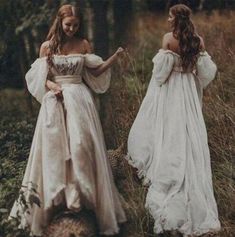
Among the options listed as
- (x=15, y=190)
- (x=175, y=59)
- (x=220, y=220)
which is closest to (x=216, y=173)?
(x=220, y=220)

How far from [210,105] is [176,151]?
1747 millimetres

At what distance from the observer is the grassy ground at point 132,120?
24.2ft

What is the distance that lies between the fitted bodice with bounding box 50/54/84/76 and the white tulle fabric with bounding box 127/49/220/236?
0.83 metres

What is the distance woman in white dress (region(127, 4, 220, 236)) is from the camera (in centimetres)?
708

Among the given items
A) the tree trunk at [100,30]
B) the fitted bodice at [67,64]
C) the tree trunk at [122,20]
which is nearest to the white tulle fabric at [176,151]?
the fitted bodice at [67,64]

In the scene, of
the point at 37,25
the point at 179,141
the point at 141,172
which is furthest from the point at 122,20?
the point at 179,141

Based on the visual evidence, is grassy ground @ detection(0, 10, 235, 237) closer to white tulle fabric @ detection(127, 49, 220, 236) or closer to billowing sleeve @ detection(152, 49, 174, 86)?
white tulle fabric @ detection(127, 49, 220, 236)

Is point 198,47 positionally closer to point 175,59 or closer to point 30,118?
point 175,59

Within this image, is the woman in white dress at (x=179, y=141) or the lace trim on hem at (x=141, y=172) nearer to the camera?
the woman in white dress at (x=179, y=141)

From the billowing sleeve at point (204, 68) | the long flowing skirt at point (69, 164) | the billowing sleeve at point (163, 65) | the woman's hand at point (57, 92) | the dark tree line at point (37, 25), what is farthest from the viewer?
the dark tree line at point (37, 25)

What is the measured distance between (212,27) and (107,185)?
4914 millimetres

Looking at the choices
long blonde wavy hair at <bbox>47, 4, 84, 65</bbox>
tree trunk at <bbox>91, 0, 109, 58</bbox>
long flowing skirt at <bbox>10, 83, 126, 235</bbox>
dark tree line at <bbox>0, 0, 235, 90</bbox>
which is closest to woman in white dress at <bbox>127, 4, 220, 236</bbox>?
long flowing skirt at <bbox>10, 83, 126, 235</bbox>

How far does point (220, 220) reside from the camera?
731 cm

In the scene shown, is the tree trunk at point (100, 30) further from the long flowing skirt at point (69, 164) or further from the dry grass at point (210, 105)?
the long flowing skirt at point (69, 164)
